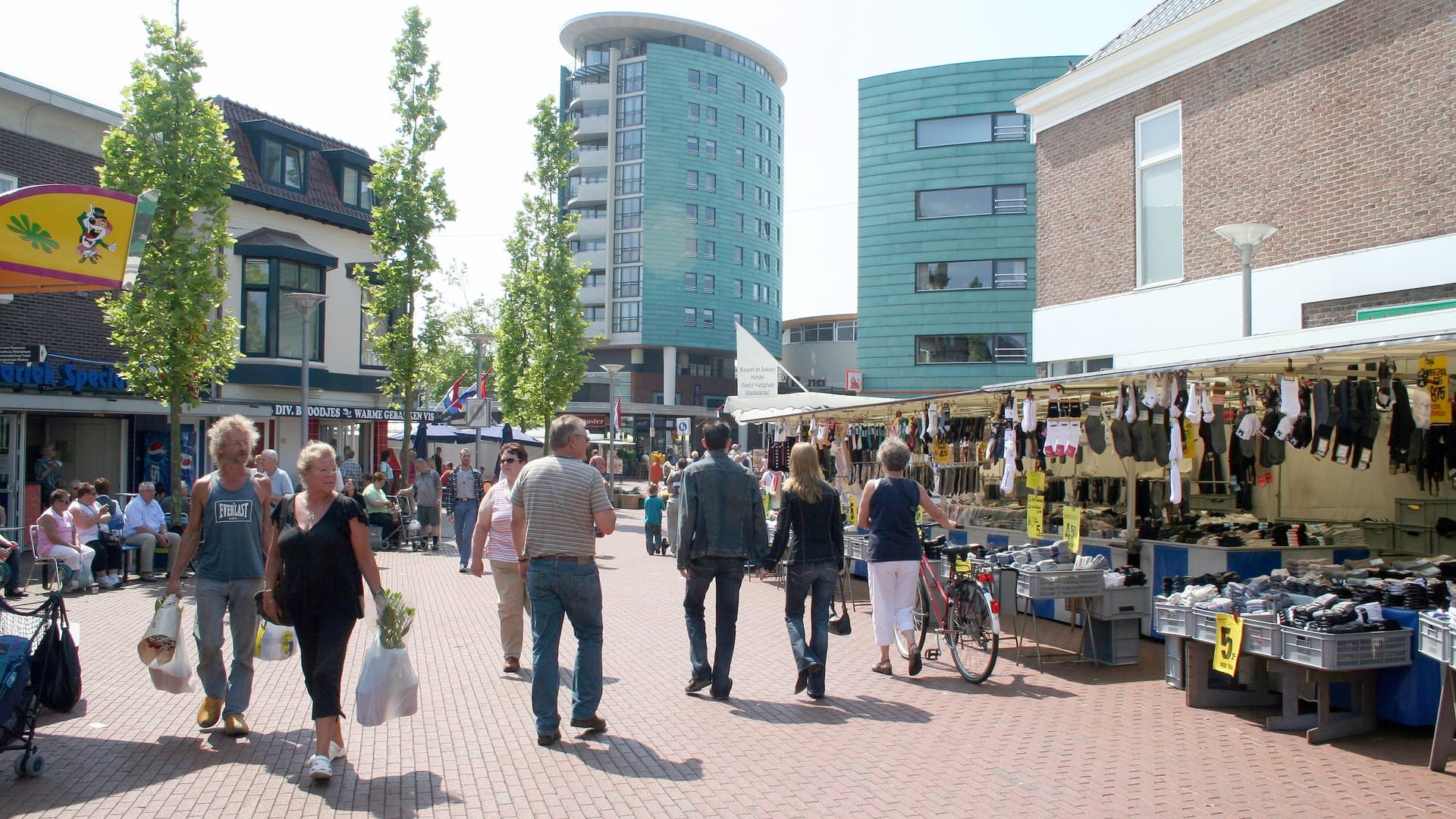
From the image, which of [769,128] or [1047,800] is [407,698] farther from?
[769,128]

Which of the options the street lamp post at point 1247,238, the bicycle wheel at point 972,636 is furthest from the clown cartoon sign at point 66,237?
the street lamp post at point 1247,238

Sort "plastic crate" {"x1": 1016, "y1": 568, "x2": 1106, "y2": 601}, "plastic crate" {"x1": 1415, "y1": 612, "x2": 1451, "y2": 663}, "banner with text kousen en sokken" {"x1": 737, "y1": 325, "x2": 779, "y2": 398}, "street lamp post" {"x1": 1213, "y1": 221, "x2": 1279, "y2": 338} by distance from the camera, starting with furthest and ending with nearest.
Answer: "banner with text kousen en sokken" {"x1": 737, "y1": 325, "x2": 779, "y2": 398}
"street lamp post" {"x1": 1213, "y1": 221, "x2": 1279, "y2": 338}
"plastic crate" {"x1": 1016, "y1": 568, "x2": 1106, "y2": 601}
"plastic crate" {"x1": 1415, "y1": 612, "x2": 1451, "y2": 663}

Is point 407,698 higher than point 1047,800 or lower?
higher

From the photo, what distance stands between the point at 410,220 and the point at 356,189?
20.4ft

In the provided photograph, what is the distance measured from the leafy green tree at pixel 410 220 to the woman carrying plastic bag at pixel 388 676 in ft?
60.0

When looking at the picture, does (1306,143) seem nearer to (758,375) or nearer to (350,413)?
(758,375)

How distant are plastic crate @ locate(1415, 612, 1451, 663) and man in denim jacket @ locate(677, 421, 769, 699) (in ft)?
13.0

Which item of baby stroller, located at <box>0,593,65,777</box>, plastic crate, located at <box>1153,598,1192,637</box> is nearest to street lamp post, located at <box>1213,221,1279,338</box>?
plastic crate, located at <box>1153,598,1192,637</box>

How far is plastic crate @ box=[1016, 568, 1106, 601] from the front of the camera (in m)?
8.11

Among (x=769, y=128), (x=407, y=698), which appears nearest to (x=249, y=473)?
(x=407, y=698)

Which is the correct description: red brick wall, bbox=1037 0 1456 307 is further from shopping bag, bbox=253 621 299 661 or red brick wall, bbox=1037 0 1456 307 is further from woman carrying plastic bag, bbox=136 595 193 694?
woman carrying plastic bag, bbox=136 595 193 694

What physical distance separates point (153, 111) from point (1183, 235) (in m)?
15.5

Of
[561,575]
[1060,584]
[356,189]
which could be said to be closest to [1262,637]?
[1060,584]

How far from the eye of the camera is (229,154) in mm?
15406
